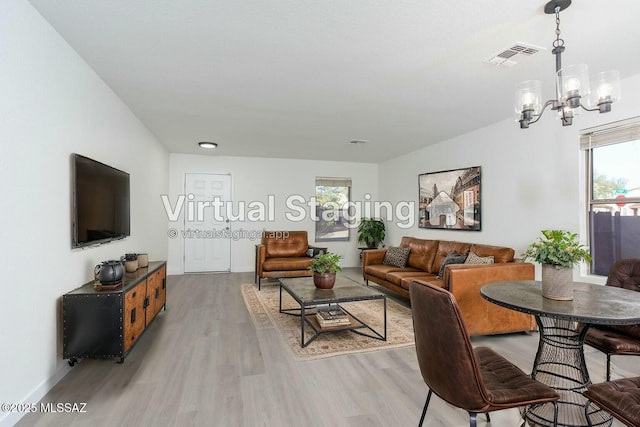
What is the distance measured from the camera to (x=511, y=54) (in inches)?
95.9

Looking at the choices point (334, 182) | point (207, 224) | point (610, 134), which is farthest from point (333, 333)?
point (334, 182)

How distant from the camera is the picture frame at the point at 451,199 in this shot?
463 cm

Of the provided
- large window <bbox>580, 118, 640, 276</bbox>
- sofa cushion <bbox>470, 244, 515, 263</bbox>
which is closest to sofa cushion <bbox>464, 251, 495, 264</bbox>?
sofa cushion <bbox>470, 244, 515, 263</bbox>

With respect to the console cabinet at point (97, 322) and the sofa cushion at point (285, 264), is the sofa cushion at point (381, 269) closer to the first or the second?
the sofa cushion at point (285, 264)

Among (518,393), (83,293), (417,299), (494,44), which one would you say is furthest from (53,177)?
(494,44)

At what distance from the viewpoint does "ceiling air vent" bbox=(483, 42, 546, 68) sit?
2316 millimetres

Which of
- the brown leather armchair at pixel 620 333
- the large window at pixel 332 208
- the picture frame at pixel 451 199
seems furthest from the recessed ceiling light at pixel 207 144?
the brown leather armchair at pixel 620 333

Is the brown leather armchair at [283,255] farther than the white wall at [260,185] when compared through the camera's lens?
No

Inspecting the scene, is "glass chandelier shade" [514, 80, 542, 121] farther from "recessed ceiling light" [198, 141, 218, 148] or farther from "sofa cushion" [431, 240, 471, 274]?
"recessed ceiling light" [198, 141, 218, 148]

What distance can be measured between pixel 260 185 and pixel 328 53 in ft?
15.3

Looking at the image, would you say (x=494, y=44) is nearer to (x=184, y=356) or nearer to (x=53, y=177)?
(x=53, y=177)

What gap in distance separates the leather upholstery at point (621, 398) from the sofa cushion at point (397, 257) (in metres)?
3.50

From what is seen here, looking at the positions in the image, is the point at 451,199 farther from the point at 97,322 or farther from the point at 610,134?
the point at 97,322

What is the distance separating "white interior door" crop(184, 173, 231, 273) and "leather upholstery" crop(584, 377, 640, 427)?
6161 millimetres
